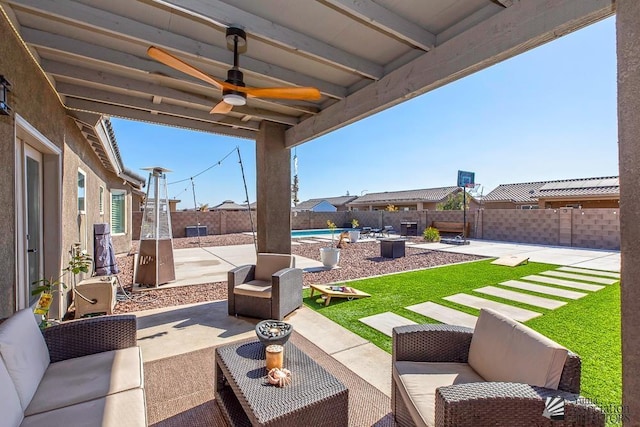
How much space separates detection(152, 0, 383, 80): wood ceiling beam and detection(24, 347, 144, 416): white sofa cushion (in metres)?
2.56

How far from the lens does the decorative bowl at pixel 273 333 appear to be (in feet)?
7.49

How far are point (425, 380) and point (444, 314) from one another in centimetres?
273

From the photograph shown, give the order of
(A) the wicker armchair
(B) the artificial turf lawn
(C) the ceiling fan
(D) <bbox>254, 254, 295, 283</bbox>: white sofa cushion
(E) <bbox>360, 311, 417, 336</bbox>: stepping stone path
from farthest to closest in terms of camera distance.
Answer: (D) <bbox>254, 254, 295, 283</bbox>: white sofa cushion < (A) the wicker armchair < (E) <bbox>360, 311, 417, 336</bbox>: stepping stone path < (B) the artificial turf lawn < (C) the ceiling fan

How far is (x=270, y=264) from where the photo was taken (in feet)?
16.0

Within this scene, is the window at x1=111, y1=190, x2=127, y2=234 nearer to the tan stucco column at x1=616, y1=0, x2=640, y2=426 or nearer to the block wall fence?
the block wall fence

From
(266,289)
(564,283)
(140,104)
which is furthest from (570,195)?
(140,104)

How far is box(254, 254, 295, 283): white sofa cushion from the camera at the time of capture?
482 cm

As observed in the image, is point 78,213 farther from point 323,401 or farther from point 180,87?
point 323,401

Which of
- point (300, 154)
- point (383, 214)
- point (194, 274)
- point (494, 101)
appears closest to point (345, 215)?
point (383, 214)

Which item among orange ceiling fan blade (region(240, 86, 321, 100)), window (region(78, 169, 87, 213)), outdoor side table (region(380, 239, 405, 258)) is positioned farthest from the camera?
outdoor side table (region(380, 239, 405, 258))

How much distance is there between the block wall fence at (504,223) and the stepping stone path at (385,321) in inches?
345

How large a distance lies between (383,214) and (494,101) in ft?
37.5

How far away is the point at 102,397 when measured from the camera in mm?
1907

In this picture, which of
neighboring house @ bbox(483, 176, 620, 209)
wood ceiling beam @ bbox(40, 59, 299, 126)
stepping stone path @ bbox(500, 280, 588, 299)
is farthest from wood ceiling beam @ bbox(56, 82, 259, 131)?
neighboring house @ bbox(483, 176, 620, 209)
